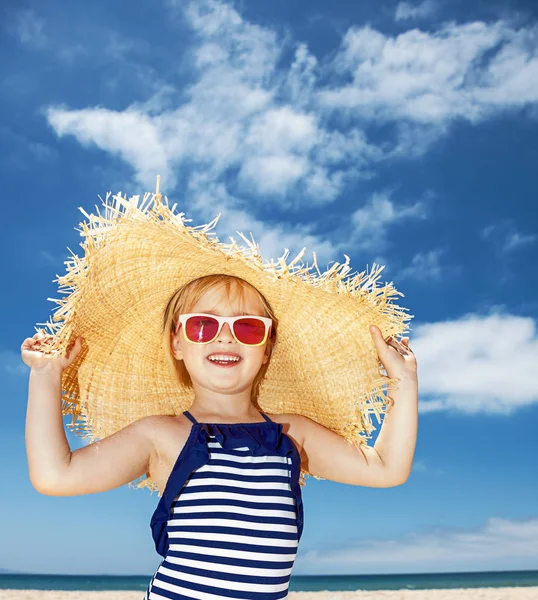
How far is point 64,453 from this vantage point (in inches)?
94.5

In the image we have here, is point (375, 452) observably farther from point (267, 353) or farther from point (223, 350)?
point (223, 350)

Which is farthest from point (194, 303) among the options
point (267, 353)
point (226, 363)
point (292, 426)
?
point (292, 426)

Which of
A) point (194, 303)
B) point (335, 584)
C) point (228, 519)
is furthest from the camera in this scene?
point (335, 584)

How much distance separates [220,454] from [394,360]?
2.79 ft

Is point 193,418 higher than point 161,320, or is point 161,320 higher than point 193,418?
point 161,320

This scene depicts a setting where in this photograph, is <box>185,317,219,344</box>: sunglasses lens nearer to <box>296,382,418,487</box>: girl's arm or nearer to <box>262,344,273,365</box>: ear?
<box>262,344,273,365</box>: ear

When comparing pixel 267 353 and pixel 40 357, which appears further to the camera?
pixel 267 353

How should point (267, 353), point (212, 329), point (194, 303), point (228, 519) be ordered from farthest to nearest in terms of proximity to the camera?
1. point (267, 353)
2. point (194, 303)
3. point (212, 329)
4. point (228, 519)

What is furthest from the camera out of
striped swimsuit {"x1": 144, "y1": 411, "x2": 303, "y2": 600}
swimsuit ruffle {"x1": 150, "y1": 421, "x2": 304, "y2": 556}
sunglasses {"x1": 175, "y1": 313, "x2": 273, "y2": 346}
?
sunglasses {"x1": 175, "y1": 313, "x2": 273, "y2": 346}

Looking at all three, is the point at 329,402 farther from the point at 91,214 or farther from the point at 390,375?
the point at 91,214

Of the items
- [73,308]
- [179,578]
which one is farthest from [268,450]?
[73,308]

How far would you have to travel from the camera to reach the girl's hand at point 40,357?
2533 mm

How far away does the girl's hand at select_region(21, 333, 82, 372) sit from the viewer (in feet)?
8.31

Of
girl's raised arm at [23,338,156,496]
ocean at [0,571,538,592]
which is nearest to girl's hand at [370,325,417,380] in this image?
girl's raised arm at [23,338,156,496]
